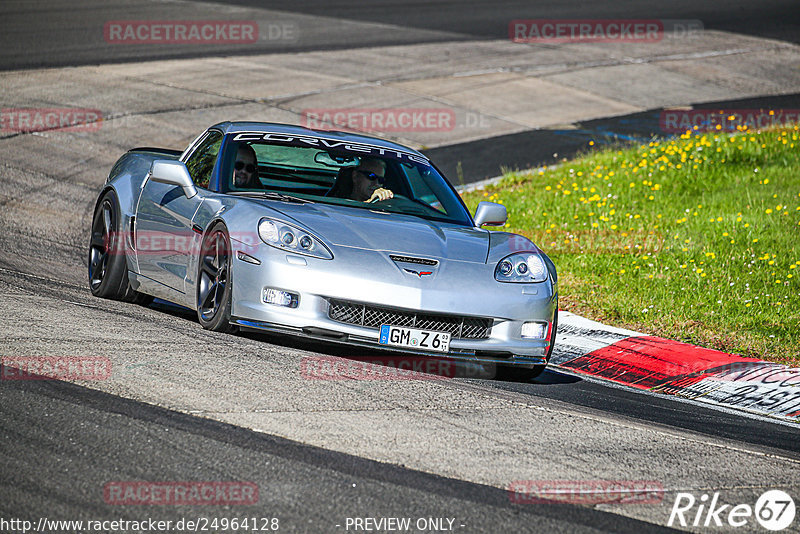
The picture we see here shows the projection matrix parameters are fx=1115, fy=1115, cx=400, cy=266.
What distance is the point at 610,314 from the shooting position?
9414 mm

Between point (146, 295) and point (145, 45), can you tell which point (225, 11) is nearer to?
point (145, 45)

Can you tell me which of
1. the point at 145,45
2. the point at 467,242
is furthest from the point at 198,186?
the point at 145,45

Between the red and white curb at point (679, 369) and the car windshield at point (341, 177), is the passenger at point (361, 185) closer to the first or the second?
the car windshield at point (341, 177)

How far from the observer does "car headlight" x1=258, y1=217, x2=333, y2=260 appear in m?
6.47

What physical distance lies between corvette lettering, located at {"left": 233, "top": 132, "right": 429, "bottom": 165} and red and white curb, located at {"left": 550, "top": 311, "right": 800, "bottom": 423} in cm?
186

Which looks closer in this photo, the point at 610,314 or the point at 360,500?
the point at 360,500

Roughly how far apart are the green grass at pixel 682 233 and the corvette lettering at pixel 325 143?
2352 millimetres

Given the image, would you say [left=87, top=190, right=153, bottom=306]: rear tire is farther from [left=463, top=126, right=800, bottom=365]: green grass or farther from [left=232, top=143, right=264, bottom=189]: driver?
[left=463, top=126, right=800, bottom=365]: green grass

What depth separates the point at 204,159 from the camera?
8.03 metres

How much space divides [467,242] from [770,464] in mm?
2447

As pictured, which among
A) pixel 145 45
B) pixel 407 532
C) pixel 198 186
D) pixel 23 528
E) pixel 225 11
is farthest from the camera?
pixel 225 11

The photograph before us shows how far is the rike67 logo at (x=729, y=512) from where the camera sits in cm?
448

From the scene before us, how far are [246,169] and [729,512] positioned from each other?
423 centimetres

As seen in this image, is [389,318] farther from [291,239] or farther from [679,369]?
[679,369]
